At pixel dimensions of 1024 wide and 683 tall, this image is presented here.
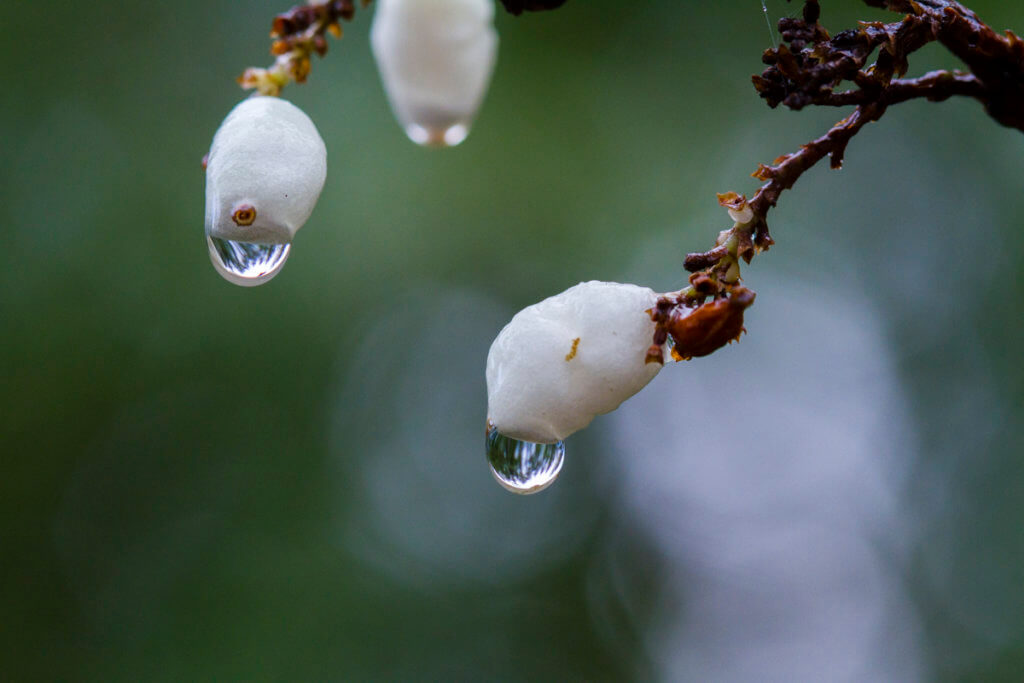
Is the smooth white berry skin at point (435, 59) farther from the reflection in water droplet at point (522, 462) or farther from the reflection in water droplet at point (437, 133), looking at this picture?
the reflection in water droplet at point (522, 462)

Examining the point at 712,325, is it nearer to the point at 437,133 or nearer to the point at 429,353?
the point at 437,133

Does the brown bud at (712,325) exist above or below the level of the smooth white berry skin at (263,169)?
below

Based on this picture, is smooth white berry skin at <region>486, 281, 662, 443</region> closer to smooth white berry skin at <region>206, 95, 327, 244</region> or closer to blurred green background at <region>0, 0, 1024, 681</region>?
smooth white berry skin at <region>206, 95, 327, 244</region>

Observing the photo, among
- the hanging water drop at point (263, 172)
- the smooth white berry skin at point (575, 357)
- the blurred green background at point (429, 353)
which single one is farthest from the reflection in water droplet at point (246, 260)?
the blurred green background at point (429, 353)

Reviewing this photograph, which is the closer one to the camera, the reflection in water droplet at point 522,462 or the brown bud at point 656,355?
the brown bud at point 656,355

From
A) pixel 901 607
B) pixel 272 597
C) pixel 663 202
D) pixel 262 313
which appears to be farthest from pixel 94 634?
pixel 901 607

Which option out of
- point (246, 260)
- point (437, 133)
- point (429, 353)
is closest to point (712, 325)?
point (437, 133)

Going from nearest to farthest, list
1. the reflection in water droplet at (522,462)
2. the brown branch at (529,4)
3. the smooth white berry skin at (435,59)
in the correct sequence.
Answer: the smooth white berry skin at (435,59) → the brown branch at (529,4) → the reflection in water droplet at (522,462)

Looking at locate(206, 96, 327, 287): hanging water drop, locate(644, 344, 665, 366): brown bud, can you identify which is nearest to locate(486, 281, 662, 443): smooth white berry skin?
locate(644, 344, 665, 366): brown bud

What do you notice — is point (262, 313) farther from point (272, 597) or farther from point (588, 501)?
point (588, 501)
